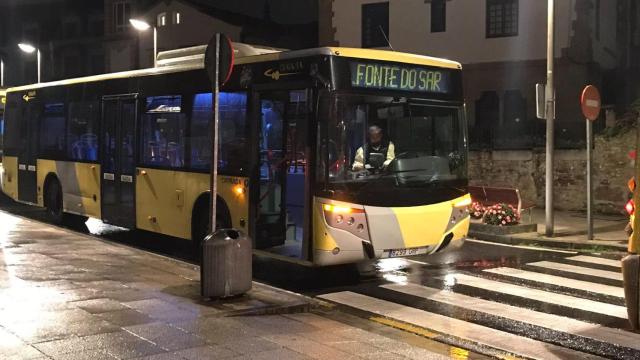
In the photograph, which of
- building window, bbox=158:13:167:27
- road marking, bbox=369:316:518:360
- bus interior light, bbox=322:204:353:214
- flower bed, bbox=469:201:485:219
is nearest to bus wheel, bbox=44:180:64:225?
bus interior light, bbox=322:204:353:214

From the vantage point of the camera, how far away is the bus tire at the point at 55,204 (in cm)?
1466

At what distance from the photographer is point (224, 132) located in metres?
9.80

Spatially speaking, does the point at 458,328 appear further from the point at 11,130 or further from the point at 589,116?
the point at 11,130

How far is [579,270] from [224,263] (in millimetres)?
6049

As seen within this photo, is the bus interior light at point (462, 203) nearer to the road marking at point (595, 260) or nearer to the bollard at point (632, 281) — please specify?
the bollard at point (632, 281)

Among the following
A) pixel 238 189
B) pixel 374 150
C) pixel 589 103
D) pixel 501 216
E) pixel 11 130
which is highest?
pixel 589 103

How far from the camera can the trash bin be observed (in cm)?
721

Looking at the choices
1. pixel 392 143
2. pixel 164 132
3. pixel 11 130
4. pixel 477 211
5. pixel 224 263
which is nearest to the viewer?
pixel 224 263

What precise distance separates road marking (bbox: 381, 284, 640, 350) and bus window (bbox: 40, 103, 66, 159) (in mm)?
8692

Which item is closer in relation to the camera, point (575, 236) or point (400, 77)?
point (400, 77)

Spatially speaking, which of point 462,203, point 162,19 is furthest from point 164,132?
point 162,19

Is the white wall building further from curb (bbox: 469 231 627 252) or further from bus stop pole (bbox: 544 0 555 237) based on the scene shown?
curb (bbox: 469 231 627 252)

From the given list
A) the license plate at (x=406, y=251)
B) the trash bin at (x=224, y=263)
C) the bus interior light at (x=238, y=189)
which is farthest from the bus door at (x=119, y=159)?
the license plate at (x=406, y=251)

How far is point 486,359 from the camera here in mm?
5902
